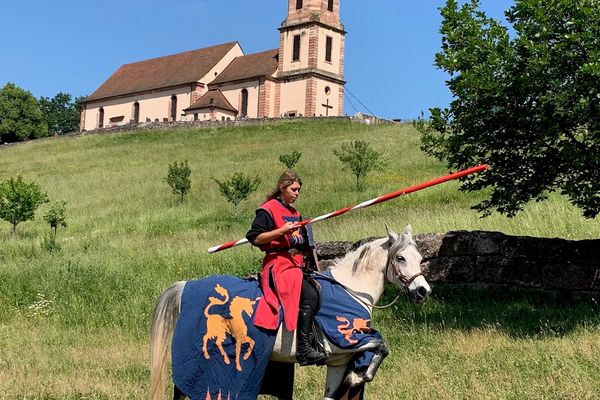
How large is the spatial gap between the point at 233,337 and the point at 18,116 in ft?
321

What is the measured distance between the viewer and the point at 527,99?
402 inches

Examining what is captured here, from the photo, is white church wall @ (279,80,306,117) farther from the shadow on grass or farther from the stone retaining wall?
the shadow on grass

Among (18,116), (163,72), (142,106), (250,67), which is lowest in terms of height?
(18,116)

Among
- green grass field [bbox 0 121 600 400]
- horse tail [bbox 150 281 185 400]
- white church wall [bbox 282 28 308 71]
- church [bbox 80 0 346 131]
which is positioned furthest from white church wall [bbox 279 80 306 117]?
horse tail [bbox 150 281 185 400]

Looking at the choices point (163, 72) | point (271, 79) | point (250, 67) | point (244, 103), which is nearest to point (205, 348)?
point (271, 79)

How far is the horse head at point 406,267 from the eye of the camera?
18.4 feet

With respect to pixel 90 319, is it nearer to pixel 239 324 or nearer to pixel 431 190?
pixel 239 324

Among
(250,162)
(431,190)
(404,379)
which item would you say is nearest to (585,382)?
(404,379)

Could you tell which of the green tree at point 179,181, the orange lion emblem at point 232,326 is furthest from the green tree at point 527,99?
the green tree at point 179,181

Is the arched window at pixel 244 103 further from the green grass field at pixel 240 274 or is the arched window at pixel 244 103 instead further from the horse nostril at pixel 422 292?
the horse nostril at pixel 422 292

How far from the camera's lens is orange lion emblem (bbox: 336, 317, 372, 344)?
5684mm

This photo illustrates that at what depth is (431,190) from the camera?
24.5 metres

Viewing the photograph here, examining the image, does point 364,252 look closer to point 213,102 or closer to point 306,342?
point 306,342

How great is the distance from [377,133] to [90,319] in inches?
1517
